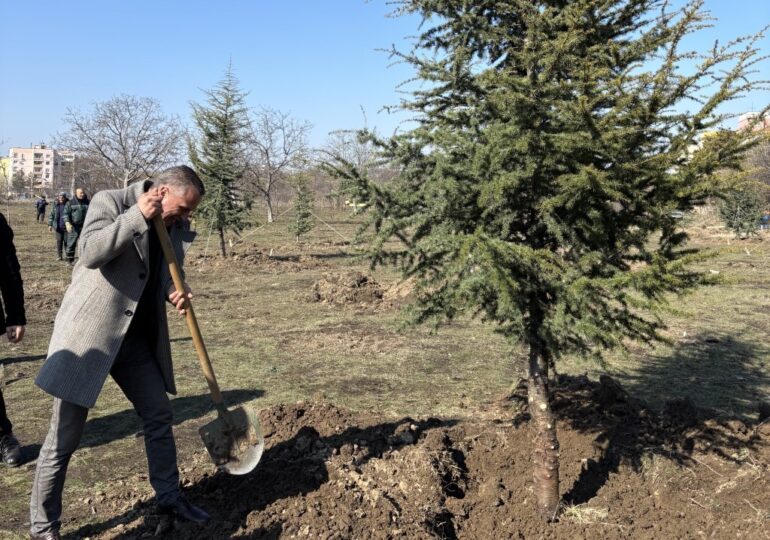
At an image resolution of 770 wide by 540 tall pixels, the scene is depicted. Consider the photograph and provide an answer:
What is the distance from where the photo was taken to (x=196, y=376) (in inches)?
260

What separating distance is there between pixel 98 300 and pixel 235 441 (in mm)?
1151

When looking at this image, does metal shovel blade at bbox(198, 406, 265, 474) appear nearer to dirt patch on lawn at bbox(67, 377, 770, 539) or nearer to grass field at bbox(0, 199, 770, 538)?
dirt patch on lawn at bbox(67, 377, 770, 539)

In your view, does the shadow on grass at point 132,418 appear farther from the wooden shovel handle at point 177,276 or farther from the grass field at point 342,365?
the wooden shovel handle at point 177,276

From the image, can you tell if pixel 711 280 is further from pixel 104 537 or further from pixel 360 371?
pixel 360 371

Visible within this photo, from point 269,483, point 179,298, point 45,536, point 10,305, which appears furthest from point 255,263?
point 45,536

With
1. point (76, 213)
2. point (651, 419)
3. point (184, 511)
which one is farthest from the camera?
point (76, 213)

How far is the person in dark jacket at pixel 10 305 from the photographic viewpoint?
399cm

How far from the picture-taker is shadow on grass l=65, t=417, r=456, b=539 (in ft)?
10.5

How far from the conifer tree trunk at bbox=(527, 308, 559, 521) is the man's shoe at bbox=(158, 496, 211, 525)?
1983 millimetres

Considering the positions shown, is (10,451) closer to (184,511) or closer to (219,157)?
(184,511)

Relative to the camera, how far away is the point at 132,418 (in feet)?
17.2

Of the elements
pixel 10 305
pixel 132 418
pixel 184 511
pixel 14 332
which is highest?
pixel 10 305

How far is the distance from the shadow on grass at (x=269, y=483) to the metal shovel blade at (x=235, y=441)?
205 millimetres

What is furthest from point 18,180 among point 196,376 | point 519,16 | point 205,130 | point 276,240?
point 519,16
